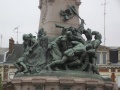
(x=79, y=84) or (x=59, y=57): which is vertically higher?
(x=59, y=57)

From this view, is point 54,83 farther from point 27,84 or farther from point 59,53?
point 59,53

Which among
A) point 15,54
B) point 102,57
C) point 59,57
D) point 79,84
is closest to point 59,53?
point 59,57

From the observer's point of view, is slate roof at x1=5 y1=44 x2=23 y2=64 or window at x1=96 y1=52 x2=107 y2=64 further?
window at x1=96 y1=52 x2=107 y2=64

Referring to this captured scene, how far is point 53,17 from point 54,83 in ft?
15.6

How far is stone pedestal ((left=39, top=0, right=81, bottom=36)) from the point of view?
25.3 metres

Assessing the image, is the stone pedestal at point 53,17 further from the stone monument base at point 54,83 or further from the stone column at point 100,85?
the stone column at point 100,85

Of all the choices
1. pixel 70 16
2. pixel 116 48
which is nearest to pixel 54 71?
pixel 70 16

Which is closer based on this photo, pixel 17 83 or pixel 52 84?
pixel 52 84

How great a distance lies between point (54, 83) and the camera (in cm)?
2211

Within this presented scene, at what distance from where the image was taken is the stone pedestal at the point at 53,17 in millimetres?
25312

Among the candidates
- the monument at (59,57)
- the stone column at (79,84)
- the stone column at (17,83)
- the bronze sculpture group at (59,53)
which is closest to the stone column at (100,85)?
the monument at (59,57)

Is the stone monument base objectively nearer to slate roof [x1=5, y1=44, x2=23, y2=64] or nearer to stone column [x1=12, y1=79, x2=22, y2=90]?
stone column [x1=12, y1=79, x2=22, y2=90]

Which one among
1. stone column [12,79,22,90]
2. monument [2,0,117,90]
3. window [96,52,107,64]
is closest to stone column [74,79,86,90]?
monument [2,0,117,90]

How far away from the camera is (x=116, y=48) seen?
59.9 meters
